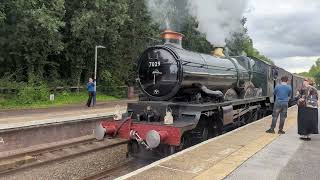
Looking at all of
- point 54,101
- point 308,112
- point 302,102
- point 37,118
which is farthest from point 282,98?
point 54,101

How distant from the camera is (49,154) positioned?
1218cm

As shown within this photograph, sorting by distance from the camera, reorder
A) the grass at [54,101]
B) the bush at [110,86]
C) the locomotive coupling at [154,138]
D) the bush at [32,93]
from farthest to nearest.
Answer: the bush at [110,86]
the bush at [32,93]
the grass at [54,101]
the locomotive coupling at [154,138]

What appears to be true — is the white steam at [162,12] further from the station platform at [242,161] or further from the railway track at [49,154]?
the station platform at [242,161]

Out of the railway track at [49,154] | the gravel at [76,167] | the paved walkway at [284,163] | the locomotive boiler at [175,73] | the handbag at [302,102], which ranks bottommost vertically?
the gravel at [76,167]

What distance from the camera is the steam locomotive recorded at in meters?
10.2

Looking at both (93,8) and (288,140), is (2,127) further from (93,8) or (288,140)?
(93,8)

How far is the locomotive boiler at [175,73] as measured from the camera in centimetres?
1091

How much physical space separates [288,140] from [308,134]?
0.67m

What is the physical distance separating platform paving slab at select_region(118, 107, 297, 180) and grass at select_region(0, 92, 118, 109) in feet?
50.4

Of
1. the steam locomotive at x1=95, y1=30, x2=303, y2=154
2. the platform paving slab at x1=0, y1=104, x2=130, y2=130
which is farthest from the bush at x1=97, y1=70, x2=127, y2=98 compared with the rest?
the steam locomotive at x1=95, y1=30, x2=303, y2=154

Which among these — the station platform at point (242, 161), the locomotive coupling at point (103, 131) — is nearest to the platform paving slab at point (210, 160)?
the station platform at point (242, 161)

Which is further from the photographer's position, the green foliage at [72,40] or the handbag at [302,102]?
the green foliage at [72,40]

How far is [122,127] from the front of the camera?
1081 cm

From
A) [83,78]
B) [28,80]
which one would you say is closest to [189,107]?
[28,80]
